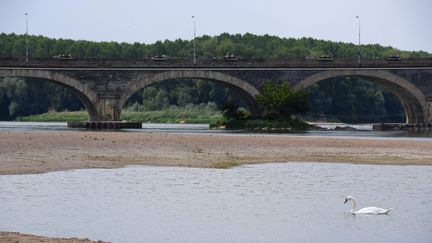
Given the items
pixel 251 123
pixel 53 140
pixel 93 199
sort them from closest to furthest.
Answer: pixel 93 199, pixel 53 140, pixel 251 123

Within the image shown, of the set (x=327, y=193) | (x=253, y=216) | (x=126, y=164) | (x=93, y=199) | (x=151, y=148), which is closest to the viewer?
(x=253, y=216)

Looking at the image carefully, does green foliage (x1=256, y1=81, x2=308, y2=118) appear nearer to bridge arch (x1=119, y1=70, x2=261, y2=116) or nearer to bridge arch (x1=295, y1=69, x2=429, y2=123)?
bridge arch (x1=119, y1=70, x2=261, y2=116)

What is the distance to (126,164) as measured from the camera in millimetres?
43219

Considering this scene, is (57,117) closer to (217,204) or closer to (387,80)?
(387,80)

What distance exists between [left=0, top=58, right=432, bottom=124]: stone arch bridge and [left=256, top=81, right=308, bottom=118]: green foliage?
1.87 metres

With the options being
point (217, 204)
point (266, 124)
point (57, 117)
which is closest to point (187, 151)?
point (217, 204)

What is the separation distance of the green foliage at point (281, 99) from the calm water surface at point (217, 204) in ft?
172

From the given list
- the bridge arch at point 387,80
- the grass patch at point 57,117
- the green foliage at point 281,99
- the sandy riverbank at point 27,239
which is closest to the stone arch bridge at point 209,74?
the bridge arch at point 387,80

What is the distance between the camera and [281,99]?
307 ft

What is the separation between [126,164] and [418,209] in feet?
54.1

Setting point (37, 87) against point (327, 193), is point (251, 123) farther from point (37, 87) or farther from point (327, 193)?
point (37, 87)

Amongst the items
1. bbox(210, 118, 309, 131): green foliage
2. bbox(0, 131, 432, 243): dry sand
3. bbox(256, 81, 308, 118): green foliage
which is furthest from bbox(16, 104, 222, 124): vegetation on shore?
bbox(0, 131, 432, 243): dry sand

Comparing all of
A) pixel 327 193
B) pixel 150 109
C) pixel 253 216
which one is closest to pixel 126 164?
pixel 327 193

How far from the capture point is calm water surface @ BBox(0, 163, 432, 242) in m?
25.4
